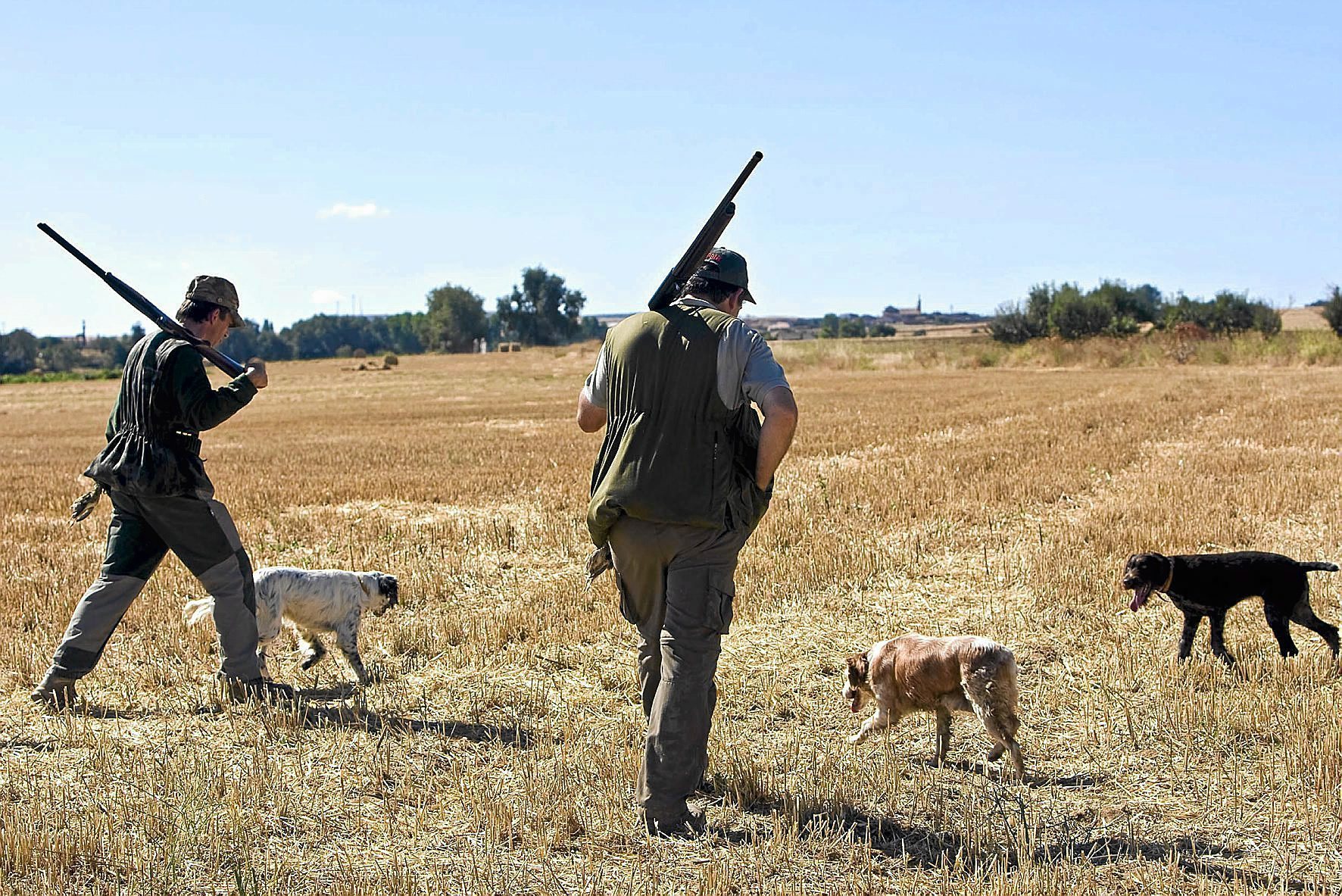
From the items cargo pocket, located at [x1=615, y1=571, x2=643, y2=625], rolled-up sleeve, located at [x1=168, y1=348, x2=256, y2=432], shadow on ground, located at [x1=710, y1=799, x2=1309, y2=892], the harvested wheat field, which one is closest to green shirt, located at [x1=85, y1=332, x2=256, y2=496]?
rolled-up sleeve, located at [x1=168, y1=348, x2=256, y2=432]

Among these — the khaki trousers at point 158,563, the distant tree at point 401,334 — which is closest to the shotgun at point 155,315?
the khaki trousers at point 158,563

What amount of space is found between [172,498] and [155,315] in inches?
36.8

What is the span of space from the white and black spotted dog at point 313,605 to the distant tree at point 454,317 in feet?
340

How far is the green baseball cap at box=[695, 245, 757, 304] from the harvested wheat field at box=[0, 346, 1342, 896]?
197 centimetres

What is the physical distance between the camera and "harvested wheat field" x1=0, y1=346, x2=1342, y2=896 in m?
4.06

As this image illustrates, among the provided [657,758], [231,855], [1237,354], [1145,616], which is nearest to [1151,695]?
[1145,616]

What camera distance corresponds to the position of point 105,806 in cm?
448

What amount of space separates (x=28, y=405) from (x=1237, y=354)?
1753 inches

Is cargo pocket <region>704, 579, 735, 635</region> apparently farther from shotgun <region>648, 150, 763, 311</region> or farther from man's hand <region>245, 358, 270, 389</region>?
man's hand <region>245, 358, 270, 389</region>

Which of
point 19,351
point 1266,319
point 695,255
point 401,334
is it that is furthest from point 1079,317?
point 401,334

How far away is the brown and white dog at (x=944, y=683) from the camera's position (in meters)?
4.77

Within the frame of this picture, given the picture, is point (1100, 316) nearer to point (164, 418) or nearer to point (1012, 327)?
point (1012, 327)

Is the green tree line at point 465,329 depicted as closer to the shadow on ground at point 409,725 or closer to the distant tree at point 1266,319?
the distant tree at point 1266,319

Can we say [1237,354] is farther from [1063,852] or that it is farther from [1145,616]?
[1063,852]
